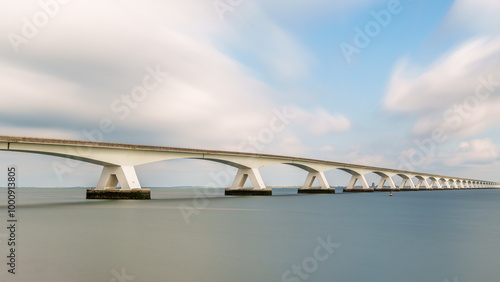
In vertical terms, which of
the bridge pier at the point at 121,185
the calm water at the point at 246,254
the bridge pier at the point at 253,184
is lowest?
the calm water at the point at 246,254

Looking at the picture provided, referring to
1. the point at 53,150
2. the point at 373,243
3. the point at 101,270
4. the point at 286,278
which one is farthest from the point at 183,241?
the point at 53,150

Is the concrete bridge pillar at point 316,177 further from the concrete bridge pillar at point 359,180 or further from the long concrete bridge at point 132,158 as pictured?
the concrete bridge pillar at point 359,180

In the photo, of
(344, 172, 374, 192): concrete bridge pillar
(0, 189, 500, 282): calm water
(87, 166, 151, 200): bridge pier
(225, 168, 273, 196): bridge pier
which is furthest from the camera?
(344, 172, 374, 192): concrete bridge pillar

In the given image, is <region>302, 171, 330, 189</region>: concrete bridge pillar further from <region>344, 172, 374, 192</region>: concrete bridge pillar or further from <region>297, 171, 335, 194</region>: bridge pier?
<region>344, 172, 374, 192</region>: concrete bridge pillar

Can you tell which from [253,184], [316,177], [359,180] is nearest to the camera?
[253,184]

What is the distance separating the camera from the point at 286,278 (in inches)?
343

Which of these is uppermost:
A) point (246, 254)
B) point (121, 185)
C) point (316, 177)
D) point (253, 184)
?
point (316, 177)

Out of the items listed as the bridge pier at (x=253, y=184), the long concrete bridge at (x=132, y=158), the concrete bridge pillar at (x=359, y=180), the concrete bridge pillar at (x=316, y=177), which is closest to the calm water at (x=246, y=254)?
the long concrete bridge at (x=132, y=158)

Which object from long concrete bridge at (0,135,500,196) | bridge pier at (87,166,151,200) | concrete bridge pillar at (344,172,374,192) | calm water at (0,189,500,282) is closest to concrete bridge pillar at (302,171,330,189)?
long concrete bridge at (0,135,500,196)

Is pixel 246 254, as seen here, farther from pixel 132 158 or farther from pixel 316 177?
pixel 316 177

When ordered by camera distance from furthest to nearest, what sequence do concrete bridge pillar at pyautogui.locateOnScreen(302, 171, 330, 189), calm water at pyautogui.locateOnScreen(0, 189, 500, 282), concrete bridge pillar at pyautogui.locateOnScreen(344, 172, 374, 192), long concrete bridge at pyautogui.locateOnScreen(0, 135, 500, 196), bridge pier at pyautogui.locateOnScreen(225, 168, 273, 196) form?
concrete bridge pillar at pyautogui.locateOnScreen(344, 172, 374, 192)
concrete bridge pillar at pyautogui.locateOnScreen(302, 171, 330, 189)
bridge pier at pyautogui.locateOnScreen(225, 168, 273, 196)
long concrete bridge at pyautogui.locateOnScreen(0, 135, 500, 196)
calm water at pyautogui.locateOnScreen(0, 189, 500, 282)

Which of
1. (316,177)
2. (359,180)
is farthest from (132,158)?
(359,180)

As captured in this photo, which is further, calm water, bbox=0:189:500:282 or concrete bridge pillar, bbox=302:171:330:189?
concrete bridge pillar, bbox=302:171:330:189

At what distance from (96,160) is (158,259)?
1266 inches
